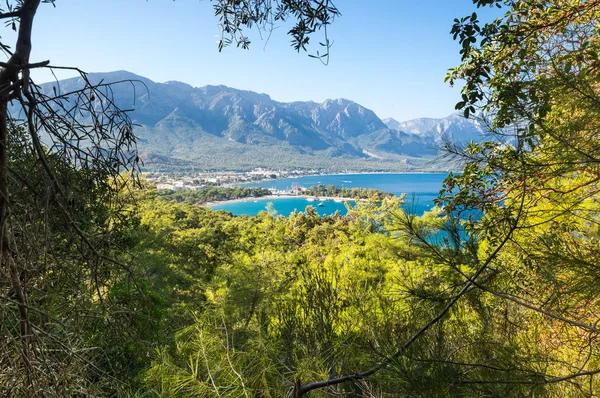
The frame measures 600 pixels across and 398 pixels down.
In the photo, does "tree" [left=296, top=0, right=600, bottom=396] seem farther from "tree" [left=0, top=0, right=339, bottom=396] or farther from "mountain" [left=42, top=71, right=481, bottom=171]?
"mountain" [left=42, top=71, right=481, bottom=171]

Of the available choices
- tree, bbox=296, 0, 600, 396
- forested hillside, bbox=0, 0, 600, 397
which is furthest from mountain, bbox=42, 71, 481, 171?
tree, bbox=296, 0, 600, 396

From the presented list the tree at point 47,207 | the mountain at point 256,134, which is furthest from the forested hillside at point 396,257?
the mountain at point 256,134

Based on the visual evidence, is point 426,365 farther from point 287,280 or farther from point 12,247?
point 287,280

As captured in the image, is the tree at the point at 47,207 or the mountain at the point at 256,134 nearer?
the tree at the point at 47,207

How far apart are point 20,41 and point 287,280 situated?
16.6 ft

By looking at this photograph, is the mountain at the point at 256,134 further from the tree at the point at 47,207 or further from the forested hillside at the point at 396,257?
the tree at the point at 47,207

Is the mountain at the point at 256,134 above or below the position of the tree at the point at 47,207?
above

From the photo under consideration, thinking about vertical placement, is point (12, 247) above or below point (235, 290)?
above

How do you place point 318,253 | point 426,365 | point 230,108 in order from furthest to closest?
point 230,108 → point 318,253 → point 426,365

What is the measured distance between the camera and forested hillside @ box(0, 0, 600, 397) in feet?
2.26

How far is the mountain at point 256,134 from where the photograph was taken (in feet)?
361

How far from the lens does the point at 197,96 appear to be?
17262 centimetres

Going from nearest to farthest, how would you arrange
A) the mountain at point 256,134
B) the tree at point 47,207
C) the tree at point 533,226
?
1. the tree at point 47,207
2. the tree at point 533,226
3. the mountain at point 256,134

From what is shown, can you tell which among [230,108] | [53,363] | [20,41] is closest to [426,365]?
[53,363]
